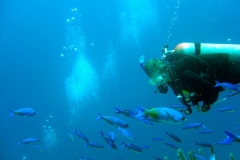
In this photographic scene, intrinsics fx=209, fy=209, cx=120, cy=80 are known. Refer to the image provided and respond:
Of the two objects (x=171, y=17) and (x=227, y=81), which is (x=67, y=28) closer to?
(x=171, y=17)

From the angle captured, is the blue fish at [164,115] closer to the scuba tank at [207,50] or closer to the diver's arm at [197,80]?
the diver's arm at [197,80]

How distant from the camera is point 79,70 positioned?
5266 centimetres

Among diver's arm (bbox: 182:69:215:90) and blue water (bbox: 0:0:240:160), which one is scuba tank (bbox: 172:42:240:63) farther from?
blue water (bbox: 0:0:240:160)

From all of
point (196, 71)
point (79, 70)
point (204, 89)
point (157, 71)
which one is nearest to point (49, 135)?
point (79, 70)

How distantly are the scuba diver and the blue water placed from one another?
1220 inches

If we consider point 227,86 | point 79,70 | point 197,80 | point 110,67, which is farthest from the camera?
point 110,67

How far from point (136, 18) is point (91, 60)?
50.6 ft

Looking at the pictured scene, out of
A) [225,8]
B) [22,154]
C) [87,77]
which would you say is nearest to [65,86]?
[87,77]

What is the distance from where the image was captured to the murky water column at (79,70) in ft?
152

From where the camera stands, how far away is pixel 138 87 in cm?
5569

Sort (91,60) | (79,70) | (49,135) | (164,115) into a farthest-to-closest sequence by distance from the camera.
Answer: (49,135) < (79,70) < (91,60) < (164,115)

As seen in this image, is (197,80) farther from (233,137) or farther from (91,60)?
(91,60)

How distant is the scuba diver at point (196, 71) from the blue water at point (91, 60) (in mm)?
30984

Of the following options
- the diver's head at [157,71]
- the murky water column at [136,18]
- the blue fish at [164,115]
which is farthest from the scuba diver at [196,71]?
the murky water column at [136,18]
